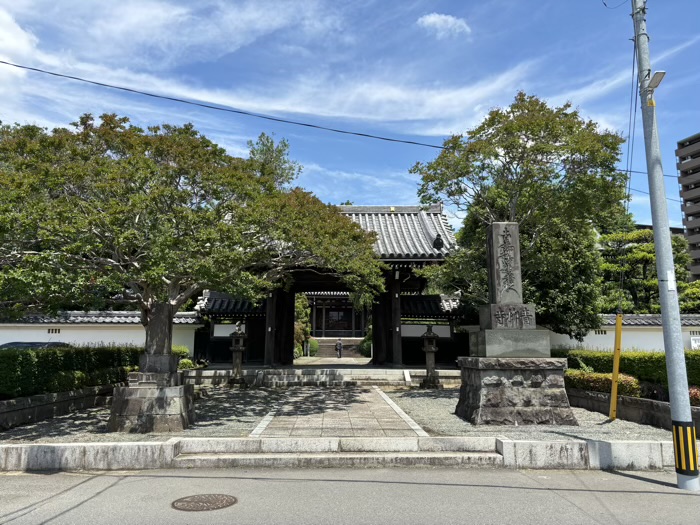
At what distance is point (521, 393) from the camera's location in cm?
945

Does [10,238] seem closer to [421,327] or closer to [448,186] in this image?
[448,186]

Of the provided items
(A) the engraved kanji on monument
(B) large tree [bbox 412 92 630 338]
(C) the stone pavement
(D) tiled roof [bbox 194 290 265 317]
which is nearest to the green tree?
(B) large tree [bbox 412 92 630 338]

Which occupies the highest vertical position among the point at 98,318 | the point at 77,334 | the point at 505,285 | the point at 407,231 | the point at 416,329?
the point at 407,231

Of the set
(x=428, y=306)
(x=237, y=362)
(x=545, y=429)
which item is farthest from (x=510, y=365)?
(x=428, y=306)

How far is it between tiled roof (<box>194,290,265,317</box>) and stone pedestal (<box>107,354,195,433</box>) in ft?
A: 37.9

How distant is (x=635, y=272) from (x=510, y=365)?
22947 mm

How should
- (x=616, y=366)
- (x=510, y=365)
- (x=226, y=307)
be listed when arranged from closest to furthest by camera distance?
1. (x=510, y=365)
2. (x=616, y=366)
3. (x=226, y=307)

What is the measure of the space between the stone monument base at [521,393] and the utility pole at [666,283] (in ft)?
10.3

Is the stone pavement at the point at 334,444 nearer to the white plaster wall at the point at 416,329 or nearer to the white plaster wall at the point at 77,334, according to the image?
the white plaster wall at the point at 416,329

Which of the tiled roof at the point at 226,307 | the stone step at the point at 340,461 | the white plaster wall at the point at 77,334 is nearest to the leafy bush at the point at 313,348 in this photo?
the tiled roof at the point at 226,307

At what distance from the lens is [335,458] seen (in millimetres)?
6949

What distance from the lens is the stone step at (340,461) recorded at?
6883 millimetres

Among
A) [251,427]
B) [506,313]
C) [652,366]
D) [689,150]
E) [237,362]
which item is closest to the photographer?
[251,427]

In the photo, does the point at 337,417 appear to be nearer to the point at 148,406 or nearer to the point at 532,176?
the point at 148,406
